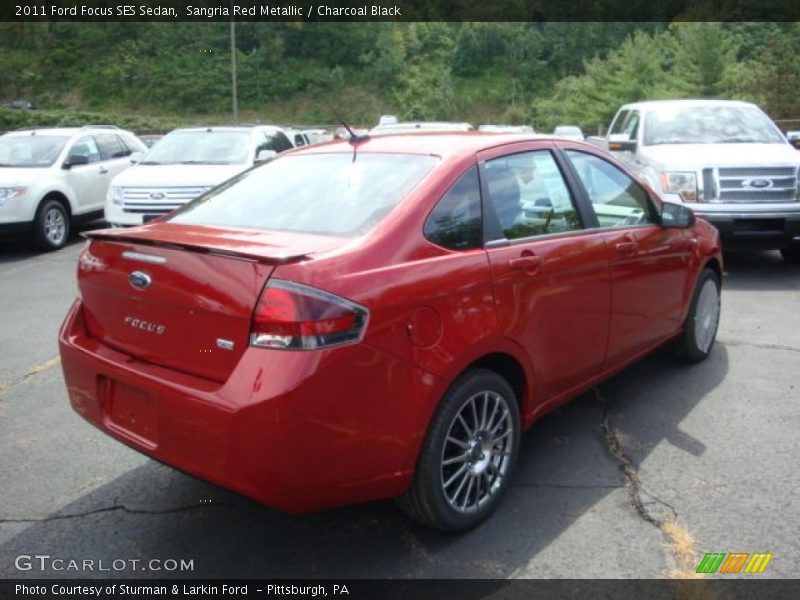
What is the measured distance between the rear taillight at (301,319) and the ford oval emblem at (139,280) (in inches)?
22.8

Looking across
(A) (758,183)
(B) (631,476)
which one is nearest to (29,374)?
(B) (631,476)

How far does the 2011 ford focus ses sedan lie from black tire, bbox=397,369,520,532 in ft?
0.03

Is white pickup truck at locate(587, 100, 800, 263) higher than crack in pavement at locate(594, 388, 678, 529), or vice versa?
white pickup truck at locate(587, 100, 800, 263)

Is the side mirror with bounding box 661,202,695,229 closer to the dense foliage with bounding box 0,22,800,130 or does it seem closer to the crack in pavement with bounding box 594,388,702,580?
the crack in pavement with bounding box 594,388,702,580

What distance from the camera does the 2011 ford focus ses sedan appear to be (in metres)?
2.55

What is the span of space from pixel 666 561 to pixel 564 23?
305ft

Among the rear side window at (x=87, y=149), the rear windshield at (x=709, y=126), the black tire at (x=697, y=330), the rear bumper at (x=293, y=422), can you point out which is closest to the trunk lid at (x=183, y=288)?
the rear bumper at (x=293, y=422)

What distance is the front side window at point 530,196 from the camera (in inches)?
136

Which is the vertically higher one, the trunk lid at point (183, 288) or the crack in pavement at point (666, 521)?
the trunk lid at point (183, 288)

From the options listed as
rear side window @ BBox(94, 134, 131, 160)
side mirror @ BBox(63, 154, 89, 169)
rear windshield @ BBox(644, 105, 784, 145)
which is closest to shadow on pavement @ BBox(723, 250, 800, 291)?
rear windshield @ BBox(644, 105, 784, 145)

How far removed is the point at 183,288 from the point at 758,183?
7.04m

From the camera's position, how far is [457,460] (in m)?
3.06

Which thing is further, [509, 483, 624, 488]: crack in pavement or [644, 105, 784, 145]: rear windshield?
[644, 105, 784, 145]: rear windshield

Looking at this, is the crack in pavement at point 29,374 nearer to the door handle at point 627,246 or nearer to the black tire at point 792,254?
the door handle at point 627,246
